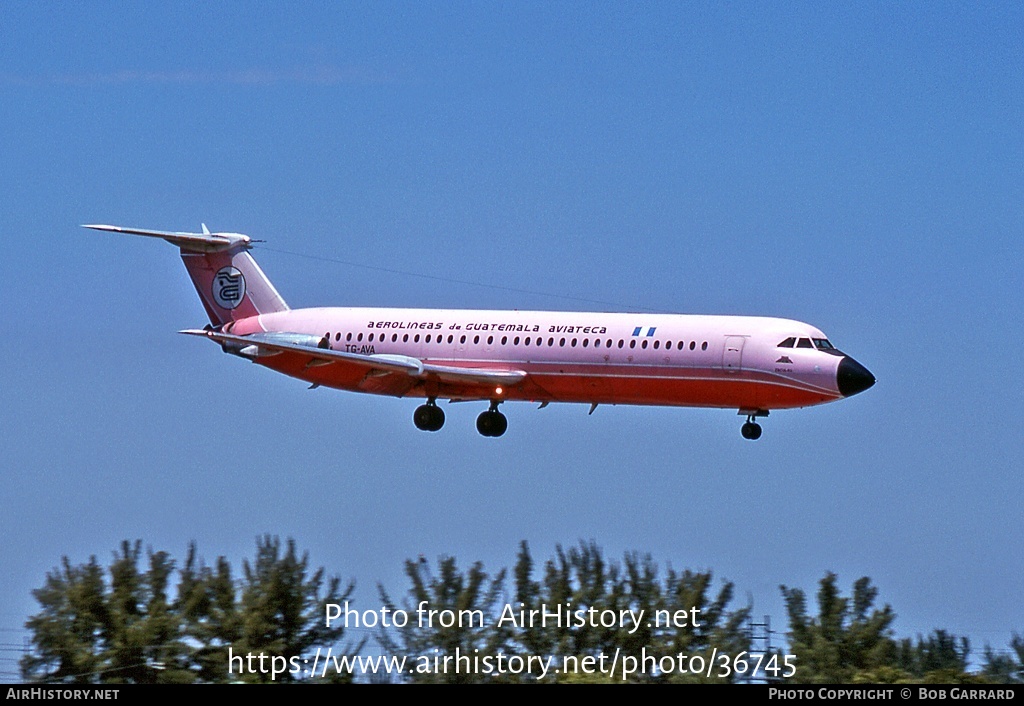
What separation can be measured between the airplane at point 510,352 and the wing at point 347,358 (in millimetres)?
56

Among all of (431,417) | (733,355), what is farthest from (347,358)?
(733,355)

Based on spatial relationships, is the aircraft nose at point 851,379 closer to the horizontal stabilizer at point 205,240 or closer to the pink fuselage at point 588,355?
the pink fuselage at point 588,355

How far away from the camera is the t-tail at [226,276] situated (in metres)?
71.2

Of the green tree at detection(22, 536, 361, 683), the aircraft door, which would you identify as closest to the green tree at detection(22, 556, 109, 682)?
the green tree at detection(22, 536, 361, 683)

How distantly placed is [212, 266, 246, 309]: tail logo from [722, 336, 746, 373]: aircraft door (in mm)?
21137

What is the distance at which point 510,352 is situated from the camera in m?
62.8

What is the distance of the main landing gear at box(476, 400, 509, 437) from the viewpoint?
66.1 m

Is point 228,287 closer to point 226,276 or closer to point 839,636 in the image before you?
point 226,276

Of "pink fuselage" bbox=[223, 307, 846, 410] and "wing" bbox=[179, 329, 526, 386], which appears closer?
"pink fuselage" bbox=[223, 307, 846, 410]

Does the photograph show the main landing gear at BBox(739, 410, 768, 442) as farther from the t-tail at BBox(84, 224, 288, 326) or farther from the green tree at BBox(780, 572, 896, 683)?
the t-tail at BBox(84, 224, 288, 326)

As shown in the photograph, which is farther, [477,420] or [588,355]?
[477,420]

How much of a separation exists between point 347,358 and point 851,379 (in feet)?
56.6

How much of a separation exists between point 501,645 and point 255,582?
31.3 feet
